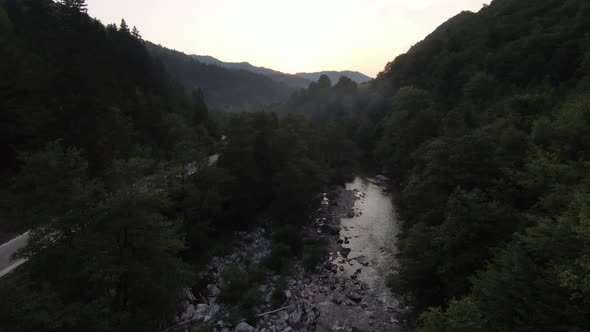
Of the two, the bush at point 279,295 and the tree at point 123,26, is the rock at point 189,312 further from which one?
the tree at point 123,26

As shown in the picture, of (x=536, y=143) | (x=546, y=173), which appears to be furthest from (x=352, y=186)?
(x=546, y=173)

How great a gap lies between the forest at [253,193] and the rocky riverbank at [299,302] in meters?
1.43

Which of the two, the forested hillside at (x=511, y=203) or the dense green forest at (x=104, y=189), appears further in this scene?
the dense green forest at (x=104, y=189)

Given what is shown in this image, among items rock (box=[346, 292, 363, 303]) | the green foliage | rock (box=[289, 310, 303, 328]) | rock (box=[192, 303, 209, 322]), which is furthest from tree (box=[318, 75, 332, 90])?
the green foliage

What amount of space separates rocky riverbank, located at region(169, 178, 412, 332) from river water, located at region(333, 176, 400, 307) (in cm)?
33

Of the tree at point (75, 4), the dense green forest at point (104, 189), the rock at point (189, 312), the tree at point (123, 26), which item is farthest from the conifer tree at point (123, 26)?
the rock at point (189, 312)

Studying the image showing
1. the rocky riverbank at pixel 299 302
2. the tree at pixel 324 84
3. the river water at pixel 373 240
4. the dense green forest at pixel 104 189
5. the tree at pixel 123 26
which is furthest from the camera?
the tree at pixel 324 84

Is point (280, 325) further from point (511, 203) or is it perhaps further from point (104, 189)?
point (511, 203)

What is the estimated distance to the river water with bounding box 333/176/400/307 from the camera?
72.6 ft

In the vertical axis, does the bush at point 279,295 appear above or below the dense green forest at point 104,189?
below

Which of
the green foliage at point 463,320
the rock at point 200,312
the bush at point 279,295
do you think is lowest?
the bush at point 279,295

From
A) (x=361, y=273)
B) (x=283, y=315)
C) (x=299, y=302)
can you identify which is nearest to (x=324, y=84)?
(x=361, y=273)

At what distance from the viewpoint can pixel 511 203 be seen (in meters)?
15.5

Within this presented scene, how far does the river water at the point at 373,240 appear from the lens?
22141 millimetres
